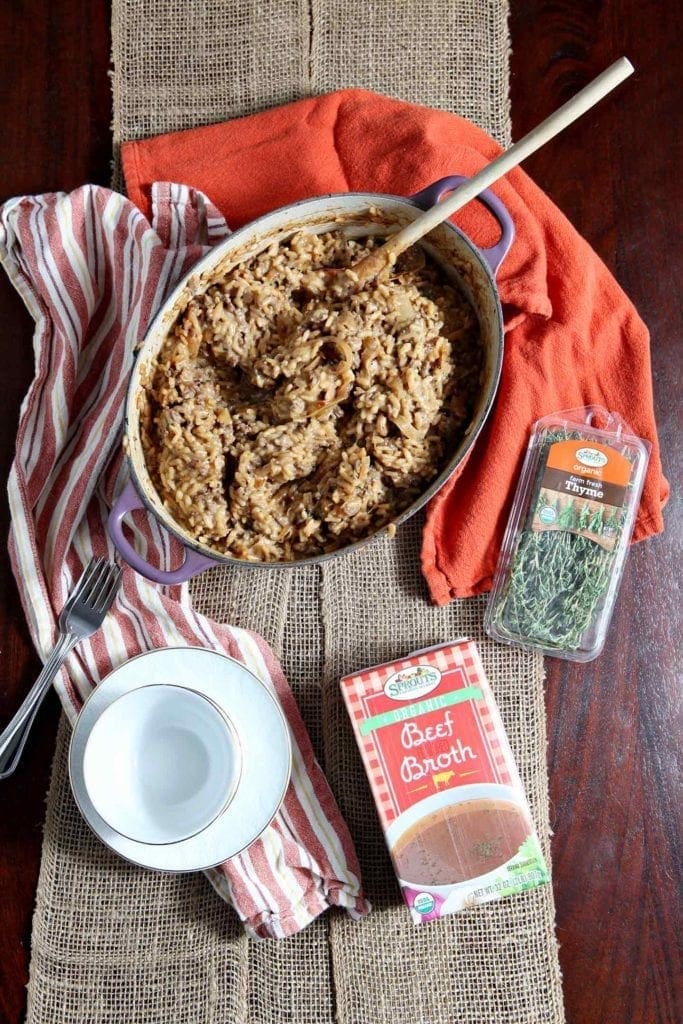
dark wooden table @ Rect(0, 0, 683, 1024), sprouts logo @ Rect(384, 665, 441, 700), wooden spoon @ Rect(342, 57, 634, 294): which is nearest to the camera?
wooden spoon @ Rect(342, 57, 634, 294)

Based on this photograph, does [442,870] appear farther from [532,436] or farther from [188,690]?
[532,436]

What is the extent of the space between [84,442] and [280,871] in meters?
0.75

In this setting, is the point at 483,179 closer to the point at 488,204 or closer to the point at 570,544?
the point at 488,204

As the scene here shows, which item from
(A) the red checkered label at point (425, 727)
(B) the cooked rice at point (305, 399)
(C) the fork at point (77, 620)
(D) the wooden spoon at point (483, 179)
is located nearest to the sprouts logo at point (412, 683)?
(A) the red checkered label at point (425, 727)

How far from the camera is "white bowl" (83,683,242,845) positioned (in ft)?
4.42

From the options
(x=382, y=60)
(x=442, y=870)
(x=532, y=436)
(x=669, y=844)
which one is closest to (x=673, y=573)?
(x=532, y=436)

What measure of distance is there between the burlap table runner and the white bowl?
16 cm

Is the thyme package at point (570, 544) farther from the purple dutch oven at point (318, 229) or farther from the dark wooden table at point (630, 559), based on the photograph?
the purple dutch oven at point (318, 229)

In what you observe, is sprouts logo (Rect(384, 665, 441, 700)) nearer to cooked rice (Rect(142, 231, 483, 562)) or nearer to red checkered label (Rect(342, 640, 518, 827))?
red checkered label (Rect(342, 640, 518, 827))

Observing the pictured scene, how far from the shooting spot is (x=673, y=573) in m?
1.56

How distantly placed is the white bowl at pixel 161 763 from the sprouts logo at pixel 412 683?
0.25 m

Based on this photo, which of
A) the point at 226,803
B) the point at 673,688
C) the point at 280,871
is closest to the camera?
the point at 226,803

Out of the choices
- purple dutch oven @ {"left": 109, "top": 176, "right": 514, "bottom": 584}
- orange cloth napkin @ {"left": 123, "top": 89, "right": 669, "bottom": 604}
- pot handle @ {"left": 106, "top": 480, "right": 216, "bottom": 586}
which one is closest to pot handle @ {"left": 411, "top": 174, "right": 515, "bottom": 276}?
purple dutch oven @ {"left": 109, "top": 176, "right": 514, "bottom": 584}

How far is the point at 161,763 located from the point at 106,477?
1.53 ft
